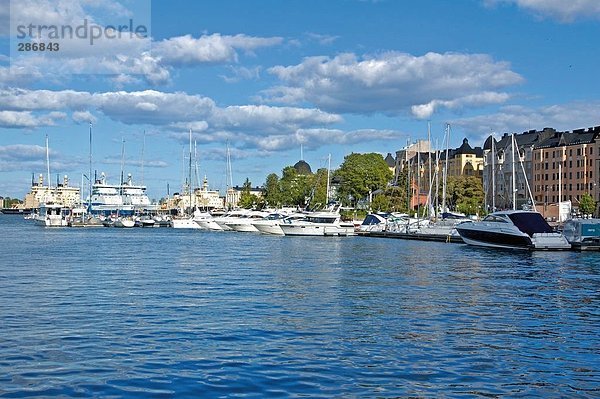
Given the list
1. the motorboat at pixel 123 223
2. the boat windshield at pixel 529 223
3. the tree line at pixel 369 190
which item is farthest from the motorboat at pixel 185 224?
the boat windshield at pixel 529 223

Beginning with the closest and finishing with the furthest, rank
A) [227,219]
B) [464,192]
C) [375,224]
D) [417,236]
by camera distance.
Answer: [417,236], [375,224], [227,219], [464,192]

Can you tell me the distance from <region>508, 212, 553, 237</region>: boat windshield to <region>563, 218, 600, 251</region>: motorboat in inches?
114

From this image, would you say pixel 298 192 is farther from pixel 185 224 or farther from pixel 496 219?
pixel 496 219

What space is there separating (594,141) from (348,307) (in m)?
140

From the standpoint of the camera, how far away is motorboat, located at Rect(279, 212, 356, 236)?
116 m

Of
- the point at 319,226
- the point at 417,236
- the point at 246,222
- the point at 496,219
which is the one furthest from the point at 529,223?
the point at 246,222

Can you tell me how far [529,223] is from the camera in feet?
238

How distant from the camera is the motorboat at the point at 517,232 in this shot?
7006 centimetres

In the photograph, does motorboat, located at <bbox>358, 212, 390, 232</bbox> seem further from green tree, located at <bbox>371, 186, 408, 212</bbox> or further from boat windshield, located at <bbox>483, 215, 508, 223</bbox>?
boat windshield, located at <bbox>483, 215, 508, 223</bbox>

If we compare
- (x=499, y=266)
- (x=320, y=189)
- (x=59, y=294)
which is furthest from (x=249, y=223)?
(x=59, y=294)

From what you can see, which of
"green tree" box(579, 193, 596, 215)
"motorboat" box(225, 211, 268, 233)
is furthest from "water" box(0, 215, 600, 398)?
"green tree" box(579, 193, 596, 215)

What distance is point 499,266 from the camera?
177 feet

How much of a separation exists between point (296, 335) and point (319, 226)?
92.9 metres

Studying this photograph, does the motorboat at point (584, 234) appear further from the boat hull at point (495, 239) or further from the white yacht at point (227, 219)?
the white yacht at point (227, 219)
